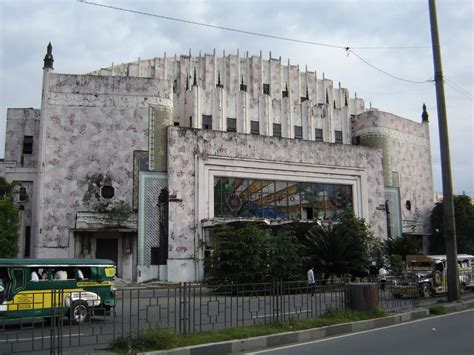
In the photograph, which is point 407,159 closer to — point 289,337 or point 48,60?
point 48,60

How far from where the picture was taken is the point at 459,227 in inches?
1801

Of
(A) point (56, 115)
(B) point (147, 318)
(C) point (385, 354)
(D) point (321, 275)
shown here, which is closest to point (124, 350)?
(B) point (147, 318)

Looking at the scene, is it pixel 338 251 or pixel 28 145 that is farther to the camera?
pixel 28 145

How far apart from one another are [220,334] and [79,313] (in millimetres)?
2760

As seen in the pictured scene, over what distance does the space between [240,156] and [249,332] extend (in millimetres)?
26565

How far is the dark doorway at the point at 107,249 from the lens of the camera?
33.1m

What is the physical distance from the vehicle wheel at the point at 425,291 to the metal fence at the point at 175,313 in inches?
301

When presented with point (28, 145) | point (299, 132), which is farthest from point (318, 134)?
point (28, 145)

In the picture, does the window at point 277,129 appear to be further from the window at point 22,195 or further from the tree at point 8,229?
the tree at point 8,229

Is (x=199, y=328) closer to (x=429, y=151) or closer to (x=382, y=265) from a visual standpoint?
(x=382, y=265)

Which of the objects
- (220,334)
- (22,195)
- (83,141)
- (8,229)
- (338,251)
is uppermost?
(83,141)

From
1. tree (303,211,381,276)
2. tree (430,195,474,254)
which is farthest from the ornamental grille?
tree (430,195,474,254)

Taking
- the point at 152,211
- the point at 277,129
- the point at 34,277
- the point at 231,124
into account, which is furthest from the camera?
the point at 277,129

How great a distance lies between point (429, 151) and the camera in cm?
4931
